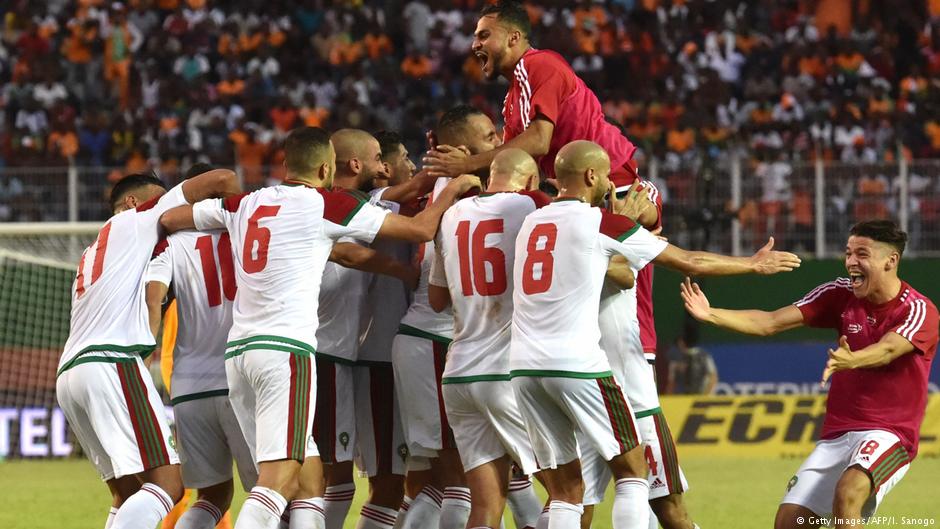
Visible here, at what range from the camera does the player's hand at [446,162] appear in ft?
27.1

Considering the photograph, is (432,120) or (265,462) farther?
(432,120)

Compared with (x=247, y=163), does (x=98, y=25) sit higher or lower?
higher

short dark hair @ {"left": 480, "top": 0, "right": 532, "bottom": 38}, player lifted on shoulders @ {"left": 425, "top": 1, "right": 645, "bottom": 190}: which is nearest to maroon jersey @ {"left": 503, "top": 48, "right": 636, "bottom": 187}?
player lifted on shoulders @ {"left": 425, "top": 1, "right": 645, "bottom": 190}

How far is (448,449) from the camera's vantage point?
8445 mm

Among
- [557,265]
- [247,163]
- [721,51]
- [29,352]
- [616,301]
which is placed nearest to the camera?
[557,265]

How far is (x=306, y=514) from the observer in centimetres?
779

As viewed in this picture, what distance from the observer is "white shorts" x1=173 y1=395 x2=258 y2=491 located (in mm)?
8227

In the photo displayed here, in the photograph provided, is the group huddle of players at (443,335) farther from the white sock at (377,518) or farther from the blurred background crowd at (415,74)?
the blurred background crowd at (415,74)

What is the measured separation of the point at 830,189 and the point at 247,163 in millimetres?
8122

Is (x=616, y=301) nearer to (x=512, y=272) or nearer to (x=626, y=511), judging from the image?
(x=512, y=272)

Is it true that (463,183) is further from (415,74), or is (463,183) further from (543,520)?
(415,74)

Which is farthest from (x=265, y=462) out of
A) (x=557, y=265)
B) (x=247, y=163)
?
(x=247, y=163)

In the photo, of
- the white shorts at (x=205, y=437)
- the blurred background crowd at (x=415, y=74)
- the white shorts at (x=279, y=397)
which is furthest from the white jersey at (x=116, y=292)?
the blurred background crowd at (x=415, y=74)

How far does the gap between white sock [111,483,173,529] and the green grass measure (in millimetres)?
3167
